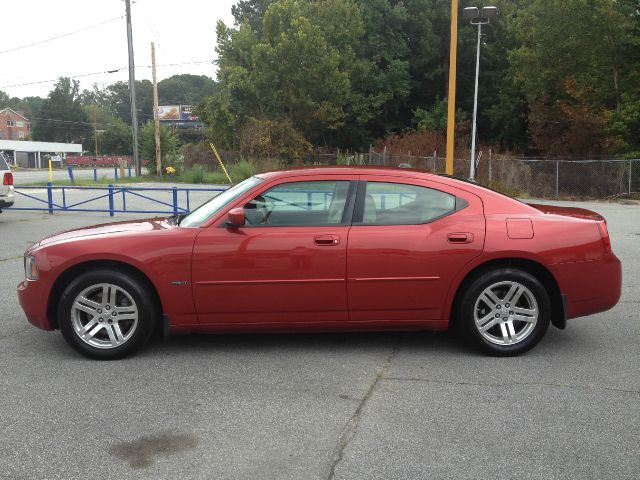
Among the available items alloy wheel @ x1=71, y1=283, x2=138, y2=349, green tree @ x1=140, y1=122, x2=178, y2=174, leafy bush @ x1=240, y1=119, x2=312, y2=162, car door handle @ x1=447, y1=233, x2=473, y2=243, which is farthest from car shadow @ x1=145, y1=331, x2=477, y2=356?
green tree @ x1=140, y1=122, x2=178, y2=174

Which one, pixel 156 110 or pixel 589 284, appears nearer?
pixel 589 284

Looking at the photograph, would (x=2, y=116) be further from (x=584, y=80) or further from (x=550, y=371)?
(x=550, y=371)

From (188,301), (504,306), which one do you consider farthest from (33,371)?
(504,306)

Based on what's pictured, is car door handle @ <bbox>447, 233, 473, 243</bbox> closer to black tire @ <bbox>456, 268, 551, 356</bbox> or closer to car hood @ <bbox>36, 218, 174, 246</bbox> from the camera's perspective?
black tire @ <bbox>456, 268, 551, 356</bbox>

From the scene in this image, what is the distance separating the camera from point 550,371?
441 centimetres

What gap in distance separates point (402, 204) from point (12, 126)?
12245cm

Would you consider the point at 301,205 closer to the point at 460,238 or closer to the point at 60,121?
the point at 460,238

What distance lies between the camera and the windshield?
4.78 m

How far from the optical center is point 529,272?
4.75 m

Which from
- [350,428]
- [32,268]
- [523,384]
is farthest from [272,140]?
[350,428]

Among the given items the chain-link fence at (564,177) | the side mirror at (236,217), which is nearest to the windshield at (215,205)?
the side mirror at (236,217)

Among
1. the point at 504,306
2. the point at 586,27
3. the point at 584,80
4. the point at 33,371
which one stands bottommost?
the point at 33,371

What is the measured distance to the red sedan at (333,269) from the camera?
4.54 m

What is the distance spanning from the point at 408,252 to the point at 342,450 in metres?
1.80
